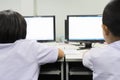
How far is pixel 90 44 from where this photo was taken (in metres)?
2.72

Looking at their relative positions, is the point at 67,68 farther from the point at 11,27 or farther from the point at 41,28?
the point at 41,28

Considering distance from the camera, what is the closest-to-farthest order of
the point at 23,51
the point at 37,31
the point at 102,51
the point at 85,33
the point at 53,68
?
the point at 102,51 → the point at 23,51 → the point at 53,68 → the point at 85,33 → the point at 37,31

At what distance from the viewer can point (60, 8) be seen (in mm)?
3609

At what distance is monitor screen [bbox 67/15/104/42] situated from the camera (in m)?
2.70

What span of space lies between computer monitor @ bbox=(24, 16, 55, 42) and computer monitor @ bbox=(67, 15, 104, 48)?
27 centimetres

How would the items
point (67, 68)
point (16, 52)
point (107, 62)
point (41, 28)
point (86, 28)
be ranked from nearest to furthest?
point (107, 62) < point (16, 52) < point (67, 68) < point (86, 28) < point (41, 28)

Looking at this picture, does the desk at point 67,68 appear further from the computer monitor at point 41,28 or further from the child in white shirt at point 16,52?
the computer monitor at point 41,28

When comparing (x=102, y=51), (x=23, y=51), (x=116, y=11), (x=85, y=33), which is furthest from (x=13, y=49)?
(x=85, y=33)

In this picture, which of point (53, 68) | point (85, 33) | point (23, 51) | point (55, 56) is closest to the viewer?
point (23, 51)

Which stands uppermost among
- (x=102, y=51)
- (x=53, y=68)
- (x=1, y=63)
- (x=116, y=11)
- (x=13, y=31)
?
(x=116, y=11)

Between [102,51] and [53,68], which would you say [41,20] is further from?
[102,51]

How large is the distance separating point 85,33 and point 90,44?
140mm

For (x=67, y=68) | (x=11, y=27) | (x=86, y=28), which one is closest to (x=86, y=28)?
(x=86, y=28)

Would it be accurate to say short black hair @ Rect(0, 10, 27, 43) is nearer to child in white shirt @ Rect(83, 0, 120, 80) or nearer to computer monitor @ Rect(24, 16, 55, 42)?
child in white shirt @ Rect(83, 0, 120, 80)
